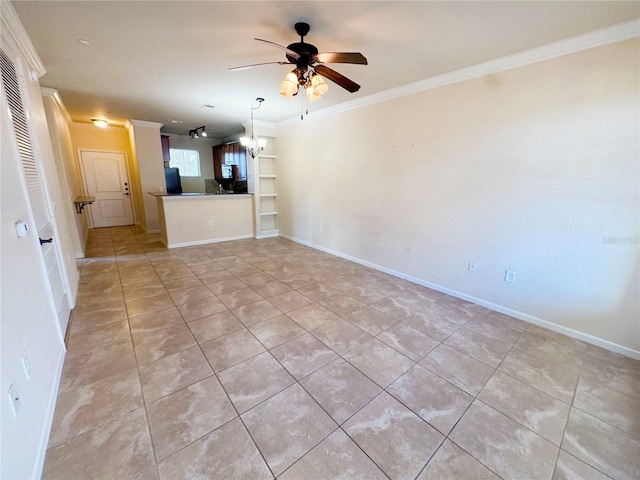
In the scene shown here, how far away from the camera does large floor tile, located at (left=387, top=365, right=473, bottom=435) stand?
59.8 inches

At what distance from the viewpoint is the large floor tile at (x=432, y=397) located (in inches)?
59.8

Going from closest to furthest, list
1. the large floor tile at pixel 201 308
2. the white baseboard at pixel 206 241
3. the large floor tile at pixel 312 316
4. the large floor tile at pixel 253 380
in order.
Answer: the large floor tile at pixel 253 380 → the large floor tile at pixel 312 316 → the large floor tile at pixel 201 308 → the white baseboard at pixel 206 241

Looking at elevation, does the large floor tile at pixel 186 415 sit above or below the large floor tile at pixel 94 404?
below

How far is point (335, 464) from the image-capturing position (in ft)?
4.14

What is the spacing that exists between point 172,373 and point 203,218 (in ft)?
12.4

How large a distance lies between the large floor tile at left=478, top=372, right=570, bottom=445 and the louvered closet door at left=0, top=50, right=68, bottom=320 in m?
3.25

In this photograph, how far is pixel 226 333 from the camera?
7.50ft

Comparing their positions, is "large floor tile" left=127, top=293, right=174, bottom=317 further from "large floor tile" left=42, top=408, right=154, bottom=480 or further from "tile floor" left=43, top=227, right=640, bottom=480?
"large floor tile" left=42, top=408, right=154, bottom=480

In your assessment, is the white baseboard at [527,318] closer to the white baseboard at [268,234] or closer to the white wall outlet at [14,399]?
the white baseboard at [268,234]

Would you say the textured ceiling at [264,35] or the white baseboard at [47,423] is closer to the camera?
the white baseboard at [47,423]

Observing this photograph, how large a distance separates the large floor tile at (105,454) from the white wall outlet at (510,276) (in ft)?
10.3

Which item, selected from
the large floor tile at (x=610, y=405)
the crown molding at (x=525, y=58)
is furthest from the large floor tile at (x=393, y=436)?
the crown molding at (x=525, y=58)

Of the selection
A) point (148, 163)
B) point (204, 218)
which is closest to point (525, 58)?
point (204, 218)

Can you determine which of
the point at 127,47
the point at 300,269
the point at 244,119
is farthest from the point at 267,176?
the point at 127,47
